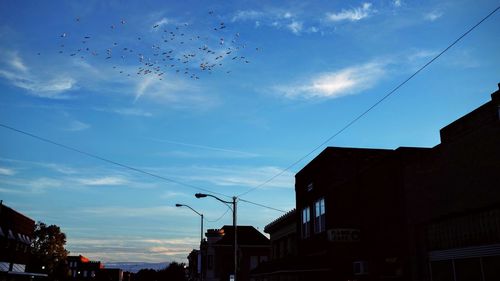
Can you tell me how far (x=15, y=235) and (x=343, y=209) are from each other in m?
38.9

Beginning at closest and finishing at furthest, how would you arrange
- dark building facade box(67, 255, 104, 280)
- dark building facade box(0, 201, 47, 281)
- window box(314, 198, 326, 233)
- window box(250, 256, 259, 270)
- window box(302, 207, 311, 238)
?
window box(314, 198, 326, 233) < window box(302, 207, 311, 238) < dark building facade box(0, 201, 47, 281) < window box(250, 256, 259, 270) < dark building facade box(67, 255, 104, 280)

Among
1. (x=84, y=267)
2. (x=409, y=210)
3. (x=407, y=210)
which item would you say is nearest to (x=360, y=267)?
(x=407, y=210)

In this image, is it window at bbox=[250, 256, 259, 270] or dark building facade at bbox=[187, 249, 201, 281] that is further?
dark building facade at bbox=[187, 249, 201, 281]

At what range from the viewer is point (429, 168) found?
18219 millimetres

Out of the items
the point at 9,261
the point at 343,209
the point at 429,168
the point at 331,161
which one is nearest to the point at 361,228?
the point at 343,209

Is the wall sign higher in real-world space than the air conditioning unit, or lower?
higher

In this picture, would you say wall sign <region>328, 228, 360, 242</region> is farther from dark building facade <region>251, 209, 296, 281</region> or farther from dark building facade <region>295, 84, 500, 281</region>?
dark building facade <region>251, 209, 296, 281</region>

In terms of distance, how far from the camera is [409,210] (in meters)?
19.3

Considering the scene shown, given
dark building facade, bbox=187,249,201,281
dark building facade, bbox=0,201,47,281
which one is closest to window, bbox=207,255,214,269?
dark building facade, bbox=187,249,201,281

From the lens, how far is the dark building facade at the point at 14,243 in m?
46.6

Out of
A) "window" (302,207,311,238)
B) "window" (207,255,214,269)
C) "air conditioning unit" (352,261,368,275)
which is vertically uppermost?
"window" (302,207,311,238)

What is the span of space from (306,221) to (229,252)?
35.0 metres

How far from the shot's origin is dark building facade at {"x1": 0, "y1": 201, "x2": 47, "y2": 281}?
4656 centimetres

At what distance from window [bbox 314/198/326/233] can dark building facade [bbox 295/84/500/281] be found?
0.19ft
